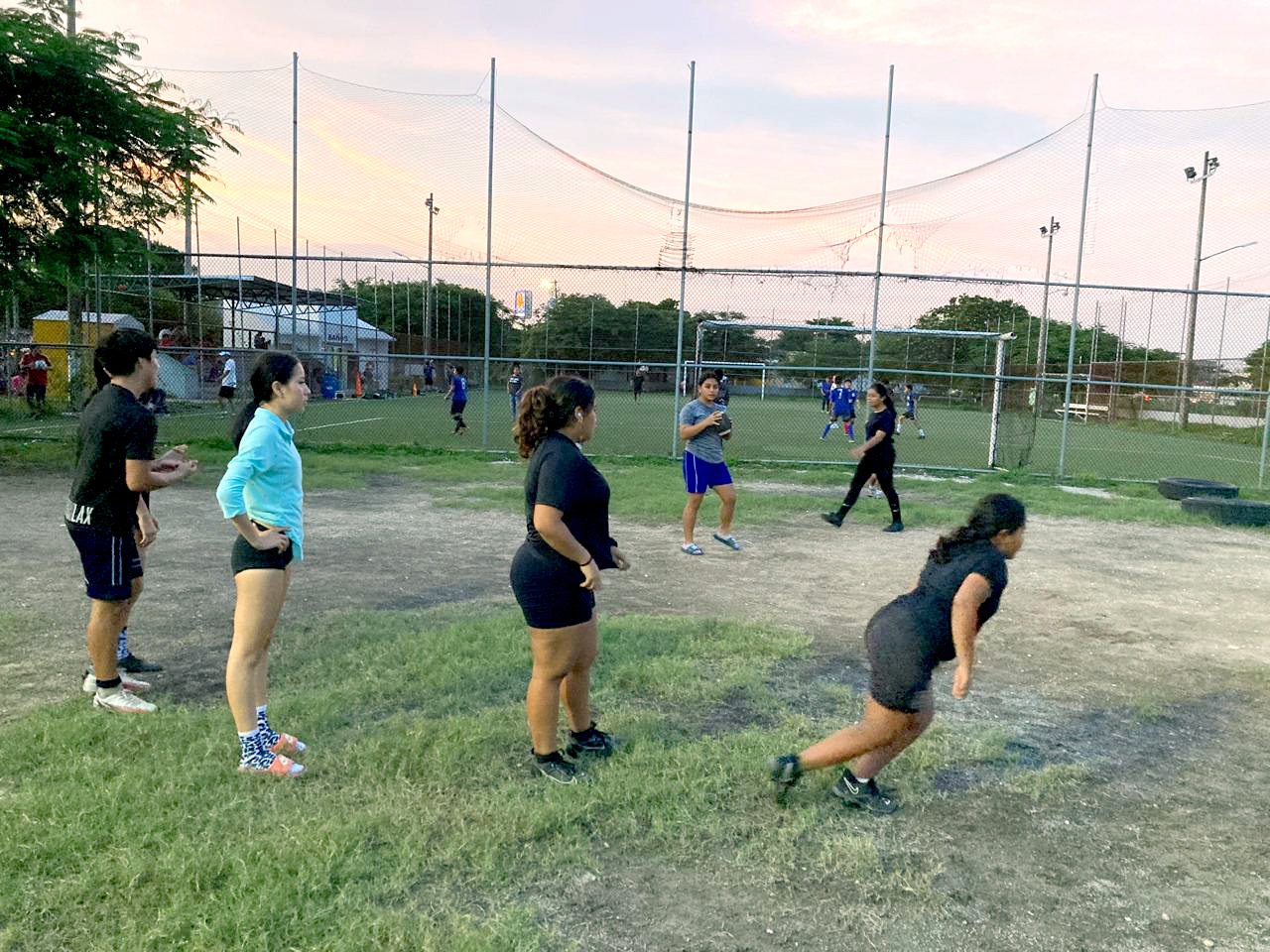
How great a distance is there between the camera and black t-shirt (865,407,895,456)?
9.97 meters

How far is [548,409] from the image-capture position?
3529mm

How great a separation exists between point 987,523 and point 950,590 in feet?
0.97

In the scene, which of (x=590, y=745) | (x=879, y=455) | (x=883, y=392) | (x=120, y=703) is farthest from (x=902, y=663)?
(x=883, y=392)

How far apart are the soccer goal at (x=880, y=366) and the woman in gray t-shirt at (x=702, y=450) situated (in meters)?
9.17

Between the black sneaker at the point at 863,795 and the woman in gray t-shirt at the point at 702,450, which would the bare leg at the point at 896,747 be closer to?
the black sneaker at the point at 863,795

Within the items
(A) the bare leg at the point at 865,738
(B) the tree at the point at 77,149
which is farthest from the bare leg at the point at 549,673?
(B) the tree at the point at 77,149

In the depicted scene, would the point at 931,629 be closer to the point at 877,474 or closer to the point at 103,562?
the point at 103,562

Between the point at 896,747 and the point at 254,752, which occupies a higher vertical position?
the point at 896,747

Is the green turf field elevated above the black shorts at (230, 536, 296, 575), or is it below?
below

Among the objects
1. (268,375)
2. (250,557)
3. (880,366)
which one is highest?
(880,366)

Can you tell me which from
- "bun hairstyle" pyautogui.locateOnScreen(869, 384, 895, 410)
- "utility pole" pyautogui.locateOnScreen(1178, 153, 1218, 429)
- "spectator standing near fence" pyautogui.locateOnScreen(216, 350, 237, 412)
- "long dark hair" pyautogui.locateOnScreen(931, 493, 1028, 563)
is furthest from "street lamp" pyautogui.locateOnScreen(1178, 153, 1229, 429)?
"spectator standing near fence" pyautogui.locateOnScreen(216, 350, 237, 412)

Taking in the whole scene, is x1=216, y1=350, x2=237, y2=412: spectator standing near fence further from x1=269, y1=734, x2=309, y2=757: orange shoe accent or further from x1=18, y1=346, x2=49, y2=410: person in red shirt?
x1=269, y1=734, x2=309, y2=757: orange shoe accent

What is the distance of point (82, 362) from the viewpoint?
18.5m

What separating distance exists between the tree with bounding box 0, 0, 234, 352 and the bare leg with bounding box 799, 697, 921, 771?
11.6 metres
